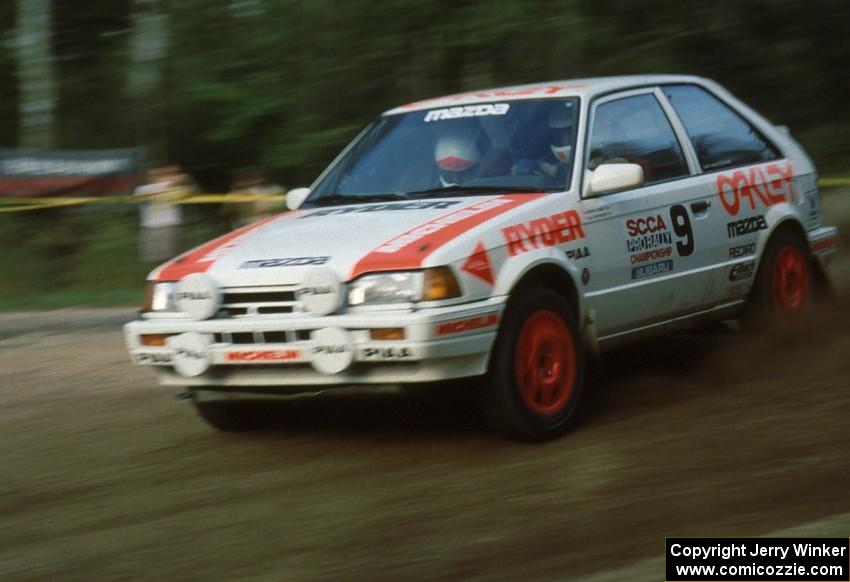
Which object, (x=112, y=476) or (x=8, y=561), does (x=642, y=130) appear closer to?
(x=112, y=476)

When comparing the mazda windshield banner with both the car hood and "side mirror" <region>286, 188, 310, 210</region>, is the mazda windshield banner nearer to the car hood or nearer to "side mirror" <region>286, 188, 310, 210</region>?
"side mirror" <region>286, 188, 310, 210</region>

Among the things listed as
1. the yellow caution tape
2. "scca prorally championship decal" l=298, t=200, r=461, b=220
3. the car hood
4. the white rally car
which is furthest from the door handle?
the yellow caution tape

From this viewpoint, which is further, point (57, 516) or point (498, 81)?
point (498, 81)

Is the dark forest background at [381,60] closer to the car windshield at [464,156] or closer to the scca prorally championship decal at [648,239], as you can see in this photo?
the car windshield at [464,156]

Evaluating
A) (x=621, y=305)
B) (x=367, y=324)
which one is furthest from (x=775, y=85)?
(x=367, y=324)

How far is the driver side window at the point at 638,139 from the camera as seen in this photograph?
7297 millimetres

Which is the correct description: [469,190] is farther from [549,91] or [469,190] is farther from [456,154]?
[549,91]

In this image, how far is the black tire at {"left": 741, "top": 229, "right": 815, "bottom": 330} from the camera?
26.6 ft

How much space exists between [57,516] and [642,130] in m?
3.71

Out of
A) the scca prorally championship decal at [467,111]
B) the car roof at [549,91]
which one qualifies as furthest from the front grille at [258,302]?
the car roof at [549,91]

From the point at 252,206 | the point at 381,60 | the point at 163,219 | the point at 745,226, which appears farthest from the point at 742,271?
the point at 381,60

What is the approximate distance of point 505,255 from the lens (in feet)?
20.7

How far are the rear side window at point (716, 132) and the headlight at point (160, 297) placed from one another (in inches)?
120

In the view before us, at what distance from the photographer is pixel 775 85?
19250 millimetres
